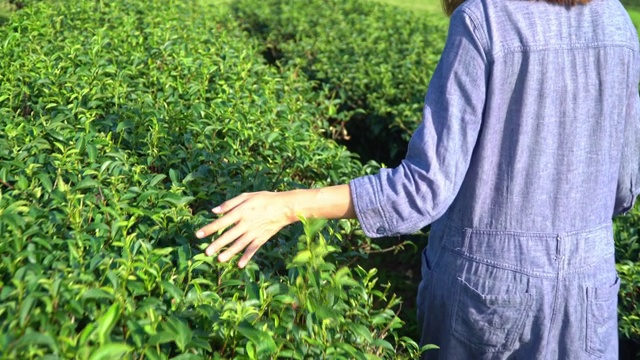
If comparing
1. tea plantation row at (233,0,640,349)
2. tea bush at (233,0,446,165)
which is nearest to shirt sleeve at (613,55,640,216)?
tea plantation row at (233,0,640,349)

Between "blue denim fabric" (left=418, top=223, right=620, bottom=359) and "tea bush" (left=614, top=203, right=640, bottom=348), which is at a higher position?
"blue denim fabric" (left=418, top=223, right=620, bottom=359)

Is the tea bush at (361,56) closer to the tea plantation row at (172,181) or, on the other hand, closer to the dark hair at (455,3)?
the tea plantation row at (172,181)

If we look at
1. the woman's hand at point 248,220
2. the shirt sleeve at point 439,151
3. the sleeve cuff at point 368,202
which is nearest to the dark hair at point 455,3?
the shirt sleeve at point 439,151

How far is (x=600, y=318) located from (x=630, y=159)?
15.9 inches

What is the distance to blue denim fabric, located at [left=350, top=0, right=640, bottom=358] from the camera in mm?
1692

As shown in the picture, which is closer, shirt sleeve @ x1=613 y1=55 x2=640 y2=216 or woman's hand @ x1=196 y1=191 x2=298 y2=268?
woman's hand @ x1=196 y1=191 x2=298 y2=268

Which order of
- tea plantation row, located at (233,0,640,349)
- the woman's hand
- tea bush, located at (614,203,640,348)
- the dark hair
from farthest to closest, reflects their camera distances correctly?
tea plantation row, located at (233,0,640,349) < tea bush, located at (614,203,640,348) < the dark hair < the woman's hand

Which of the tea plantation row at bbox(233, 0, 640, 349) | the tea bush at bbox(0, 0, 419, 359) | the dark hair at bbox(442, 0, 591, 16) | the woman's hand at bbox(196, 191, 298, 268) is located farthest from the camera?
the tea plantation row at bbox(233, 0, 640, 349)

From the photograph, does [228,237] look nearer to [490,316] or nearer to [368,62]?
[490,316]

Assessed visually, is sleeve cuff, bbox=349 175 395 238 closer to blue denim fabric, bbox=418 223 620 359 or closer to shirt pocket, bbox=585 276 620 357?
blue denim fabric, bbox=418 223 620 359

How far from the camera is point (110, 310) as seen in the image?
4.70 feet

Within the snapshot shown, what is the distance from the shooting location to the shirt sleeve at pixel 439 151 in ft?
5.52

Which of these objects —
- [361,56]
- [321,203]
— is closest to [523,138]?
[321,203]

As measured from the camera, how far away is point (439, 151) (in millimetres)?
1681
